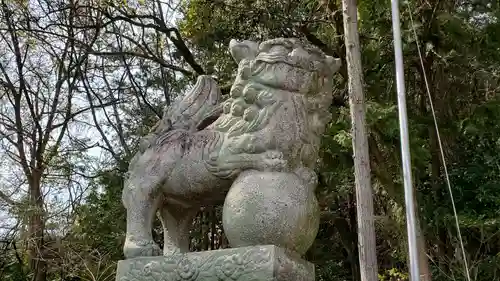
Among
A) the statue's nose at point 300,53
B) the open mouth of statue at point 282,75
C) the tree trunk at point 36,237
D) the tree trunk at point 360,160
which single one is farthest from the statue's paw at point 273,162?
the tree trunk at point 36,237

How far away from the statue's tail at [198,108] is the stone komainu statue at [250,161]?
3 cm

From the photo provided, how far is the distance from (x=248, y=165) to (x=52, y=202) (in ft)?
24.8

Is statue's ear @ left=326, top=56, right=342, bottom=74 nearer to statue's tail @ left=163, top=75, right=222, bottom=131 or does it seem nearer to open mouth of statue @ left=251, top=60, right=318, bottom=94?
open mouth of statue @ left=251, top=60, right=318, bottom=94

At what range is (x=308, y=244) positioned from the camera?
96.7 inches

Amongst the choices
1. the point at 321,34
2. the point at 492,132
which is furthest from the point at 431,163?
the point at 321,34

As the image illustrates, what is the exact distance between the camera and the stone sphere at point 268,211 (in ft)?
7.53

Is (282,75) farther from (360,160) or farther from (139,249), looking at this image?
(360,160)

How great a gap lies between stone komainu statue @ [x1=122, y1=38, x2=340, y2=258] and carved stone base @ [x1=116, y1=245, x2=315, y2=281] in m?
0.06

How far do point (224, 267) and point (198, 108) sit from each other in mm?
834

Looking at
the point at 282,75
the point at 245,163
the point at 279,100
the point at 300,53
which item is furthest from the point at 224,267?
the point at 300,53

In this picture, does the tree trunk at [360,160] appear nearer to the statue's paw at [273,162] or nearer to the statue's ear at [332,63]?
the statue's ear at [332,63]

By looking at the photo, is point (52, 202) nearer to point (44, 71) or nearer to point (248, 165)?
point (44, 71)

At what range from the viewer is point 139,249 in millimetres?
2539

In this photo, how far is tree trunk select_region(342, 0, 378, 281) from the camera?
495 cm
